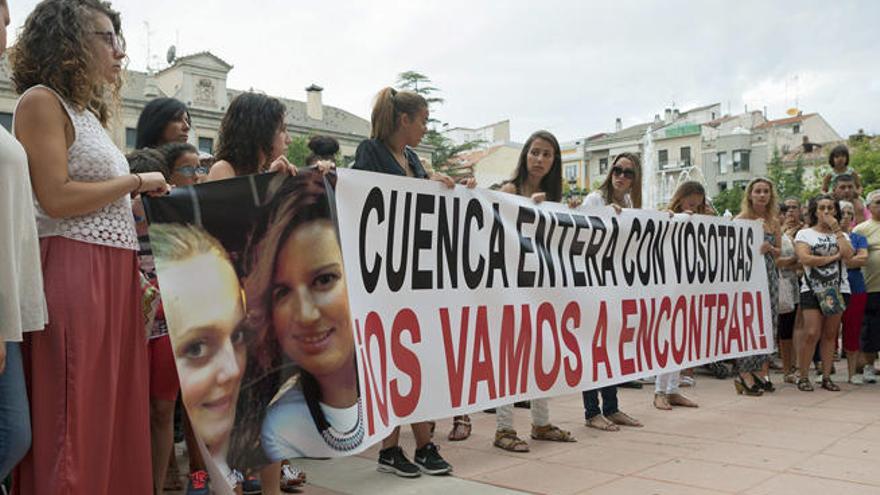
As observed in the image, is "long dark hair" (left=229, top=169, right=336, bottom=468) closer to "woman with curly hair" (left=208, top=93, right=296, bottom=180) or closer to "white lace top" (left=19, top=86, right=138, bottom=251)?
"woman with curly hair" (left=208, top=93, right=296, bottom=180)

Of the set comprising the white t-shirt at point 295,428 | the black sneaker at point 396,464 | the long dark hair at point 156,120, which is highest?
the long dark hair at point 156,120

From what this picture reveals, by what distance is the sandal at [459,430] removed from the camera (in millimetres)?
5086

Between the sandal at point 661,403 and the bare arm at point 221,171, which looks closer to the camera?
the bare arm at point 221,171

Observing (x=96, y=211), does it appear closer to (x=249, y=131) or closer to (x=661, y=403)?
(x=249, y=131)

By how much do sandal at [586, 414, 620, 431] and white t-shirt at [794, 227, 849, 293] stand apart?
310cm

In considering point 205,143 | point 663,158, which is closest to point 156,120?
point 205,143

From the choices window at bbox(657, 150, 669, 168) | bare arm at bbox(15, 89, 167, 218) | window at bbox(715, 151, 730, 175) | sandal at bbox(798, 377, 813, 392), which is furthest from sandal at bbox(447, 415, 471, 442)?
window at bbox(657, 150, 669, 168)

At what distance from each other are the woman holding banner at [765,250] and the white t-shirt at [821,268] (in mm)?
316

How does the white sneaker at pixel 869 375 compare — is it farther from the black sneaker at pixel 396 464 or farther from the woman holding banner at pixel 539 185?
the black sneaker at pixel 396 464

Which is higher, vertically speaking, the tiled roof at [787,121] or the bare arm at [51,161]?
the tiled roof at [787,121]

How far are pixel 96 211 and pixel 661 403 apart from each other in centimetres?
474

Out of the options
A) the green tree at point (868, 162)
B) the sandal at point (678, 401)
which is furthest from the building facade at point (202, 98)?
the sandal at point (678, 401)

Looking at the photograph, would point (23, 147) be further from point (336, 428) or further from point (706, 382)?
point (706, 382)

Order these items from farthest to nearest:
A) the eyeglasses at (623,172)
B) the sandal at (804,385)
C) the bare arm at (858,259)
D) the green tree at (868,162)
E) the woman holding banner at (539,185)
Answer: the green tree at (868,162) → the bare arm at (858,259) → the sandal at (804,385) → the eyeglasses at (623,172) → the woman holding banner at (539,185)
